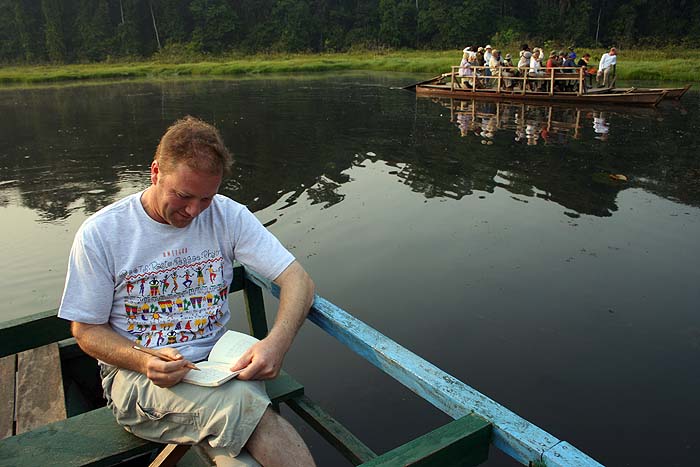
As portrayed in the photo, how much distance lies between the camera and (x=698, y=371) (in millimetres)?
4496

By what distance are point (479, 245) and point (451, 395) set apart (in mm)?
5312

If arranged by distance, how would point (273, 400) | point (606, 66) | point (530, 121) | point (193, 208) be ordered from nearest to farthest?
point (193, 208)
point (273, 400)
point (530, 121)
point (606, 66)

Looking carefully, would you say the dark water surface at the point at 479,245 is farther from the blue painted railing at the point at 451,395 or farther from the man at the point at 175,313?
the man at the point at 175,313

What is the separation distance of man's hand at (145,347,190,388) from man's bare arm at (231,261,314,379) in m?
0.17

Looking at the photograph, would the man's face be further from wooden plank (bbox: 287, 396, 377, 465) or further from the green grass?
the green grass

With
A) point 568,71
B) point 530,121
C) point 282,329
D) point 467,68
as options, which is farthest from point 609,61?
point 282,329

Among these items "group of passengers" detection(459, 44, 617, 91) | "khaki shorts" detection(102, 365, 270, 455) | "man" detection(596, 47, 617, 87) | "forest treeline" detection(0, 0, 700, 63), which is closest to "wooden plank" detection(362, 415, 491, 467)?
"khaki shorts" detection(102, 365, 270, 455)

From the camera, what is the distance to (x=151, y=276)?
2.20 meters

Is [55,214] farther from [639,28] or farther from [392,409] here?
[639,28]

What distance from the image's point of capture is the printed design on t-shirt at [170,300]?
86.3 inches

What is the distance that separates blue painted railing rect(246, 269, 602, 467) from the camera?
163 centimetres

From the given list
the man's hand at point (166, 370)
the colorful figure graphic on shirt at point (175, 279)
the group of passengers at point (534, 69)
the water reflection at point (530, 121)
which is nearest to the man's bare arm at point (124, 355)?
the man's hand at point (166, 370)

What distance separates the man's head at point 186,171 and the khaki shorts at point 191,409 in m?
0.63

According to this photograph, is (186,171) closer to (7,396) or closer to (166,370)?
(166,370)
